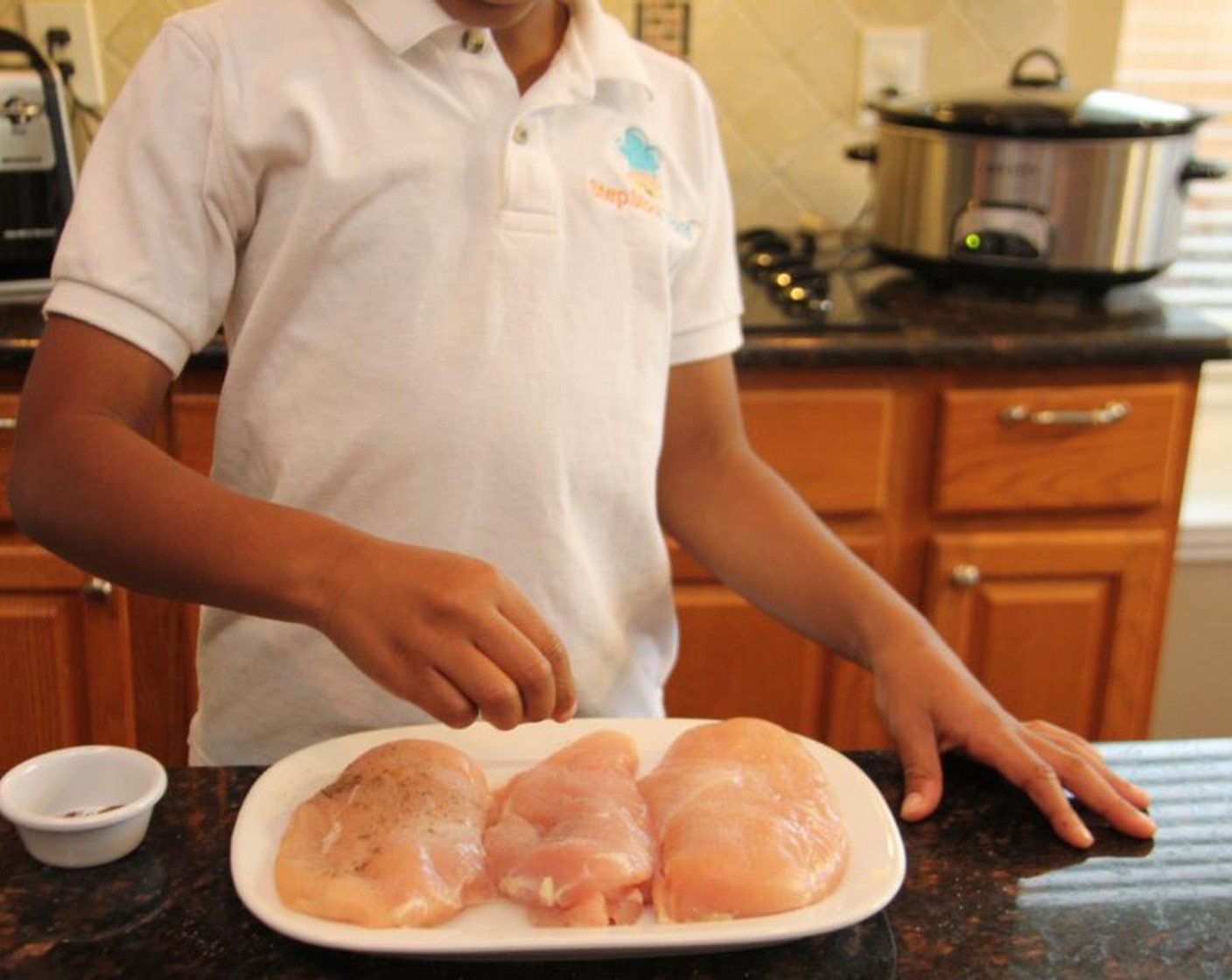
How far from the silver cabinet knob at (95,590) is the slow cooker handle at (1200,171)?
1.50 meters

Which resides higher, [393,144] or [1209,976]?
[393,144]

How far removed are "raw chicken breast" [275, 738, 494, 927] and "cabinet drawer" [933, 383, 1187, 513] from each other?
3.74 ft

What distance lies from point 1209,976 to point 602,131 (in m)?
0.68

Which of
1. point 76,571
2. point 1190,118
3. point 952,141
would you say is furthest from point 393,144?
point 1190,118

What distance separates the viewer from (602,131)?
1.03 meters

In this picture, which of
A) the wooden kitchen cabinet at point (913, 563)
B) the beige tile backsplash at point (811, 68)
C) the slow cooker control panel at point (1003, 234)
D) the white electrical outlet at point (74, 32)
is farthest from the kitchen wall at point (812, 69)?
the white electrical outlet at point (74, 32)

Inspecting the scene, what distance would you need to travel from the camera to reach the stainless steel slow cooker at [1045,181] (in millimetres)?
1828

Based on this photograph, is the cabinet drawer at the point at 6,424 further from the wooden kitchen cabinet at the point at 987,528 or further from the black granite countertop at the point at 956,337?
the wooden kitchen cabinet at the point at 987,528

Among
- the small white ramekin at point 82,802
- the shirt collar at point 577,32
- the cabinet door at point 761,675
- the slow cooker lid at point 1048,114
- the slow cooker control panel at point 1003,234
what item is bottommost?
the cabinet door at point 761,675

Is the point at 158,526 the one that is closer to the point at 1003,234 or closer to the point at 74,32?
the point at 1003,234

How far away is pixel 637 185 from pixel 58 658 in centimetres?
111

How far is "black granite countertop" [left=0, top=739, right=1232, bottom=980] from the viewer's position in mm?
673

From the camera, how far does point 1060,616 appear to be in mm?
1902

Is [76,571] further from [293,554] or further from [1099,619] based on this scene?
[1099,619]
